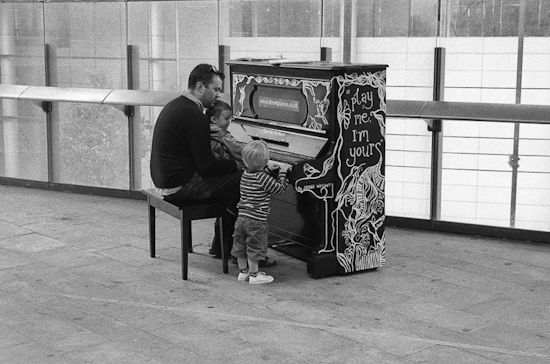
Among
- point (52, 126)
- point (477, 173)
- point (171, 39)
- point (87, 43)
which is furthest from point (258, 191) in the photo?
point (52, 126)

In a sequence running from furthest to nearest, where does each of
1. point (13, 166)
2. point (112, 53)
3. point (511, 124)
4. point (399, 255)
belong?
point (13, 166) → point (112, 53) → point (511, 124) → point (399, 255)

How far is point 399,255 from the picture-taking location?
6.08 meters

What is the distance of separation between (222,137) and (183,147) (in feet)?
0.95

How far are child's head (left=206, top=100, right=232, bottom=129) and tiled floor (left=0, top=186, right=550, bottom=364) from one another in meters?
0.94

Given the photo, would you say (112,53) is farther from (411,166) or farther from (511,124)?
(511,124)

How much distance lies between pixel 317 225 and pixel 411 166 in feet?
5.23

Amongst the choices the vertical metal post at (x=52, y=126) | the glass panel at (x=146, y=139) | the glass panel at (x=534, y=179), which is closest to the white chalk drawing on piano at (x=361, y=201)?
the glass panel at (x=534, y=179)

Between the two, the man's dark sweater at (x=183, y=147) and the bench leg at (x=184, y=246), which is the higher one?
the man's dark sweater at (x=183, y=147)

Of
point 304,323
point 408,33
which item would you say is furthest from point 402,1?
point 304,323

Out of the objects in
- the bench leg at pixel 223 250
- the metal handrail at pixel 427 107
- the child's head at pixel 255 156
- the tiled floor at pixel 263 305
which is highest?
the metal handrail at pixel 427 107

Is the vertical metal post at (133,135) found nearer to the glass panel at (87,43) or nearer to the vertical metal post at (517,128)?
the glass panel at (87,43)

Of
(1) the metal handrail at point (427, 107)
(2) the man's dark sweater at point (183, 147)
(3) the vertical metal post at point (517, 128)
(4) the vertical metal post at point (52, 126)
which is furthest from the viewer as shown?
(4) the vertical metal post at point (52, 126)

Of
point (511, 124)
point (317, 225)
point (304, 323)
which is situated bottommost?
point (304, 323)

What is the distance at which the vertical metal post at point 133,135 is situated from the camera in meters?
7.87
